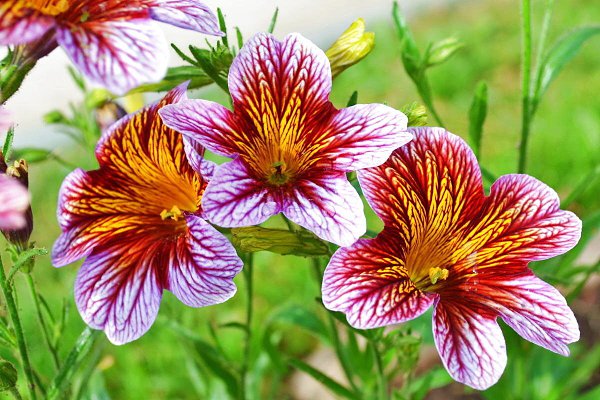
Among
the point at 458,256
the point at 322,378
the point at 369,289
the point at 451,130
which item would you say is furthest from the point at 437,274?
the point at 451,130

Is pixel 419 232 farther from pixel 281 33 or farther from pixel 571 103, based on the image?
pixel 281 33

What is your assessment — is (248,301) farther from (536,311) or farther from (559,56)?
(559,56)

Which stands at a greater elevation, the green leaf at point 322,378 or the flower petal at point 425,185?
the flower petal at point 425,185

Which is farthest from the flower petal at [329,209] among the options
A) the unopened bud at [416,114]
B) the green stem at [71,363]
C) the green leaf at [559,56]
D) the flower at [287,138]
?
the green leaf at [559,56]

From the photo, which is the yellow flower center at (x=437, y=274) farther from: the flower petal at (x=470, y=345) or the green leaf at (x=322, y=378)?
the green leaf at (x=322, y=378)

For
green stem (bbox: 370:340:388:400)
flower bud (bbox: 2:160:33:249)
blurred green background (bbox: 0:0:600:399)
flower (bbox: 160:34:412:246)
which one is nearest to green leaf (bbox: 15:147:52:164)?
blurred green background (bbox: 0:0:600:399)

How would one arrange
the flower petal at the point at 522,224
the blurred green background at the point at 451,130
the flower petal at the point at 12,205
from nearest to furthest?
the flower petal at the point at 12,205 < the flower petal at the point at 522,224 < the blurred green background at the point at 451,130

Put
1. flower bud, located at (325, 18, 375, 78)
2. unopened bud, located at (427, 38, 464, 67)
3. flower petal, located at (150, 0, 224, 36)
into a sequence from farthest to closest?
unopened bud, located at (427, 38, 464, 67) → flower bud, located at (325, 18, 375, 78) → flower petal, located at (150, 0, 224, 36)

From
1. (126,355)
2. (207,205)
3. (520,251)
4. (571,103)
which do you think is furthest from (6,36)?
(571,103)

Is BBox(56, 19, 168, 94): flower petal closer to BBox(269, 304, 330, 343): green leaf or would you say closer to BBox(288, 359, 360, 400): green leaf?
BBox(288, 359, 360, 400): green leaf
